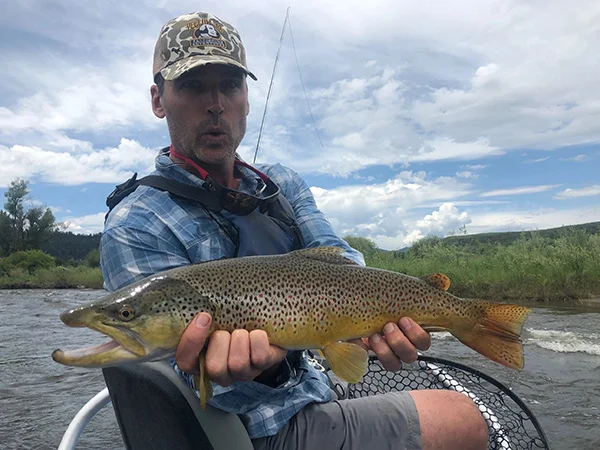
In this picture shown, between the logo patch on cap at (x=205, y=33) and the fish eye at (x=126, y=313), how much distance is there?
152 centimetres

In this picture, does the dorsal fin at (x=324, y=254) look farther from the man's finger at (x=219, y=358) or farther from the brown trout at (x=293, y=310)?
the man's finger at (x=219, y=358)

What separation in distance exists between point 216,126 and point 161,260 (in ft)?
2.70

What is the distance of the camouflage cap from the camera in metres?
2.71

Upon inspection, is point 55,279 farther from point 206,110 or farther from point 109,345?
point 109,345

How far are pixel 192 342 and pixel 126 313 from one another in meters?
0.33

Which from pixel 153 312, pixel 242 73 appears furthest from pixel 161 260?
pixel 242 73

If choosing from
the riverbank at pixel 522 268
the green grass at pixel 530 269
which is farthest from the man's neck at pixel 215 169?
the green grass at pixel 530 269

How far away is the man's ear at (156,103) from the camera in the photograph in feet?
9.79

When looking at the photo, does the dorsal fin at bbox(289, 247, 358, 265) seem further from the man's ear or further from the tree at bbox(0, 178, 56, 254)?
the tree at bbox(0, 178, 56, 254)

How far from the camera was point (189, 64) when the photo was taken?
2658 mm

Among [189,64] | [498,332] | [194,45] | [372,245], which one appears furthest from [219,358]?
[372,245]

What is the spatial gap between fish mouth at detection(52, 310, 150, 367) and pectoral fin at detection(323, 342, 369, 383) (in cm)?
84

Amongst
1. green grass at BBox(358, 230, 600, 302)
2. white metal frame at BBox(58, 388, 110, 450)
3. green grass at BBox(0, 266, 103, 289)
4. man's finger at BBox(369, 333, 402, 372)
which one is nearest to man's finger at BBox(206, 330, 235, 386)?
man's finger at BBox(369, 333, 402, 372)

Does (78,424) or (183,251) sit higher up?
(183,251)
